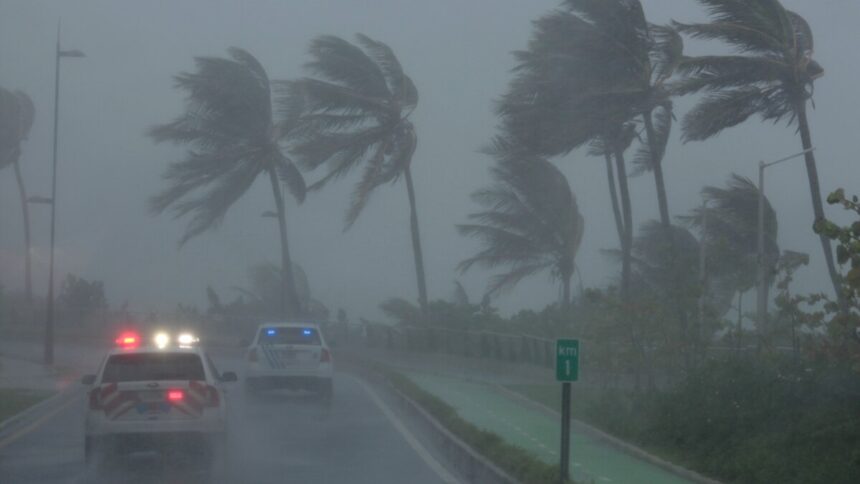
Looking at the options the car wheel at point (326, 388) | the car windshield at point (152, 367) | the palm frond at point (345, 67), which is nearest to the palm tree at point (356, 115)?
the palm frond at point (345, 67)

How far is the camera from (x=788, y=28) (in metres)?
24.9

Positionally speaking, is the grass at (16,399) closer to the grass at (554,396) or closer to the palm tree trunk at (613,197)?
the grass at (554,396)

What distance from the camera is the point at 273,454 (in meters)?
16.4

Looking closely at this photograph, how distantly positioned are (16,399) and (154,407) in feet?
30.2

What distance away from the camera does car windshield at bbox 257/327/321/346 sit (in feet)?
84.6

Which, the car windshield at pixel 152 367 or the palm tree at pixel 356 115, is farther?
the palm tree at pixel 356 115

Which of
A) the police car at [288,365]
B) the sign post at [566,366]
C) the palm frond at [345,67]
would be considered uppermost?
the palm frond at [345,67]

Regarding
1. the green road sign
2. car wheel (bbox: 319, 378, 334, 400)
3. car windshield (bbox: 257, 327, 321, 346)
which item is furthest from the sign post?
car windshield (bbox: 257, 327, 321, 346)

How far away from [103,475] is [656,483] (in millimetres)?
6524

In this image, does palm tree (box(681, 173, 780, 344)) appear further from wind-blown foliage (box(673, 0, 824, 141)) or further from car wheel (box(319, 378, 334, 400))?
car wheel (box(319, 378, 334, 400))

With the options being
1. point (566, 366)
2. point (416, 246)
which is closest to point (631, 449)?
point (566, 366)

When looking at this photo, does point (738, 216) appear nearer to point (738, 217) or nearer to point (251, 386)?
point (738, 217)

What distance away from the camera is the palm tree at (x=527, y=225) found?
4159 centimetres

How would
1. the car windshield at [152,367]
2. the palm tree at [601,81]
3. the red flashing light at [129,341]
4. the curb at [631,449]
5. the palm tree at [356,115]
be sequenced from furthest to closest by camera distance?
1. the palm tree at [356,115]
2. the red flashing light at [129,341]
3. the palm tree at [601,81]
4. the car windshield at [152,367]
5. the curb at [631,449]
